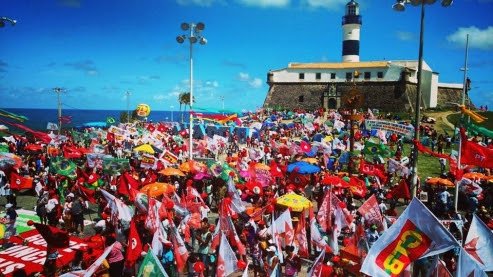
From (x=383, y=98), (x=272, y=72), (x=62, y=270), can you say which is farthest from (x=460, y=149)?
Answer: (x=272, y=72)

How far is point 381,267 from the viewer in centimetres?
662

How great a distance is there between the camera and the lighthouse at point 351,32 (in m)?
71.8

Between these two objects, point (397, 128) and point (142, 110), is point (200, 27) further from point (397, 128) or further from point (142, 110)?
point (142, 110)

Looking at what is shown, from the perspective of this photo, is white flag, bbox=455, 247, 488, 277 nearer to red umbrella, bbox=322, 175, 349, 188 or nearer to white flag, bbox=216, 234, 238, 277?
white flag, bbox=216, 234, 238, 277

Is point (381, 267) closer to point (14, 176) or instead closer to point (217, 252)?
point (217, 252)

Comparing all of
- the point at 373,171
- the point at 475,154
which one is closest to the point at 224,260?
the point at 475,154

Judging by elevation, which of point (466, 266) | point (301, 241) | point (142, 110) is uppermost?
point (142, 110)

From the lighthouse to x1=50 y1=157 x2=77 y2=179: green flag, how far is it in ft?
208

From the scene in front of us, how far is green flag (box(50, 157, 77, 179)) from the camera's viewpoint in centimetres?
1588

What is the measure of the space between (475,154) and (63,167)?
48.3 feet

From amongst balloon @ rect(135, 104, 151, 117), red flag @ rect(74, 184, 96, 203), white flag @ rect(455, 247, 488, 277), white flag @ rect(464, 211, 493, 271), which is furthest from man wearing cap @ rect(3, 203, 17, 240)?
balloon @ rect(135, 104, 151, 117)

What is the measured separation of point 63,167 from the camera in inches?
631

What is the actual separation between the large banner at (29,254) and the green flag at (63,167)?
3.70 meters

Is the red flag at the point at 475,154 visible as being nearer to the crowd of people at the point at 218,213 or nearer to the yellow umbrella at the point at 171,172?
the crowd of people at the point at 218,213
